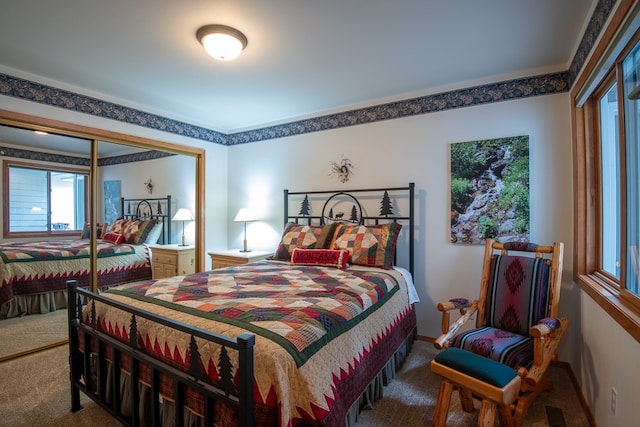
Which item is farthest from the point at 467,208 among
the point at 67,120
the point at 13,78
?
the point at 13,78

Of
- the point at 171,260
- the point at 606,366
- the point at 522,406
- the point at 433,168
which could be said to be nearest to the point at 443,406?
the point at 522,406

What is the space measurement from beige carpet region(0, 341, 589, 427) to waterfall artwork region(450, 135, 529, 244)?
1165mm

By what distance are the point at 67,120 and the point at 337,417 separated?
11.1 ft

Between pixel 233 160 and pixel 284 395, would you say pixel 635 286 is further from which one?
pixel 233 160

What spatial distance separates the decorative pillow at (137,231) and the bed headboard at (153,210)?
64 millimetres

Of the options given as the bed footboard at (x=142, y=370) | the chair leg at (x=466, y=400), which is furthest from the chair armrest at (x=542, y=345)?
the bed footboard at (x=142, y=370)

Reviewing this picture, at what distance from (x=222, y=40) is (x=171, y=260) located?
266 centimetres

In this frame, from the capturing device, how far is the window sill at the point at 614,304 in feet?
4.32

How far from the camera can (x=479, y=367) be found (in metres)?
1.60

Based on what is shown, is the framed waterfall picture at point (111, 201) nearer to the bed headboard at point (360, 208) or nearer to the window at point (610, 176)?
the bed headboard at point (360, 208)

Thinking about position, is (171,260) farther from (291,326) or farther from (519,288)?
(519,288)

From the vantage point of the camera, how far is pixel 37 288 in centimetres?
299

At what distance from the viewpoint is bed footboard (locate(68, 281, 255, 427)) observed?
3.67ft

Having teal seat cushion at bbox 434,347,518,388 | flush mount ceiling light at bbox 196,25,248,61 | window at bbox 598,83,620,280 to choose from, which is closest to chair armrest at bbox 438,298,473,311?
teal seat cushion at bbox 434,347,518,388
